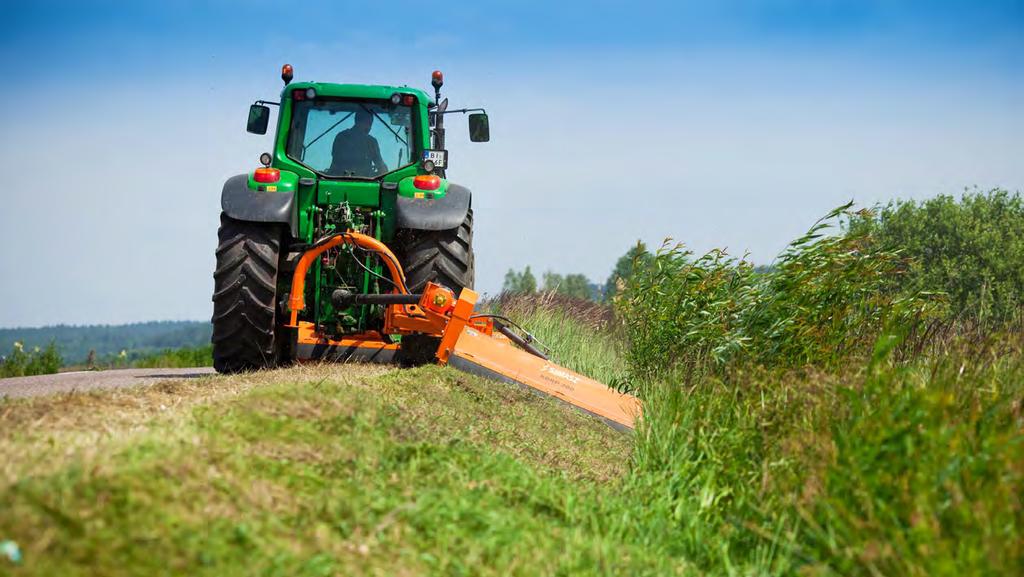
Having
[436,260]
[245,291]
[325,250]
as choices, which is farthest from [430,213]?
[245,291]

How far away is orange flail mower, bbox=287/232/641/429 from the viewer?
7.21m

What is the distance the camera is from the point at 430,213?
27.5 ft

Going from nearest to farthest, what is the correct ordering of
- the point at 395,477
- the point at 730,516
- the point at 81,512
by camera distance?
1. the point at 81,512
2. the point at 395,477
3. the point at 730,516

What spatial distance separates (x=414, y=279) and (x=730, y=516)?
4.50m

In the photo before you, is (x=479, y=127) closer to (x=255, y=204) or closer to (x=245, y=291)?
(x=255, y=204)

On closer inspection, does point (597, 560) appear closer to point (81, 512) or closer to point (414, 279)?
point (81, 512)

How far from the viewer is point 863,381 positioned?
479 cm

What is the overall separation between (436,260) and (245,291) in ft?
4.89

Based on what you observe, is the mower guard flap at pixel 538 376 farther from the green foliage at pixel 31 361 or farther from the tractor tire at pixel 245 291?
the green foliage at pixel 31 361

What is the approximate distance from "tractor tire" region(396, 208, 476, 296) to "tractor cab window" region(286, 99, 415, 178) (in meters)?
0.79

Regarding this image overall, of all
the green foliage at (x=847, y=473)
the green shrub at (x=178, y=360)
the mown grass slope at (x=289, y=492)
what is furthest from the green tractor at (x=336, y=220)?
the green shrub at (x=178, y=360)

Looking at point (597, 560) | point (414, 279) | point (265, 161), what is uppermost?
point (265, 161)

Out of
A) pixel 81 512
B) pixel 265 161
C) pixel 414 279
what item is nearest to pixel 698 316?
pixel 414 279

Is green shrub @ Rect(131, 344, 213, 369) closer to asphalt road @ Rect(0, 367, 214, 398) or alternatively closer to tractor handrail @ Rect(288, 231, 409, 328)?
asphalt road @ Rect(0, 367, 214, 398)
